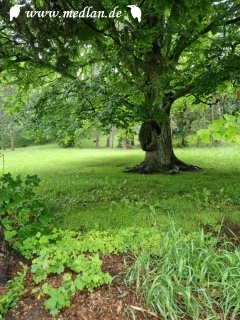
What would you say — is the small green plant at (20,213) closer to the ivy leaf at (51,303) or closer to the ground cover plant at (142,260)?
the ground cover plant at (142,260)

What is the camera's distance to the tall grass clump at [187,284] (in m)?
2.06

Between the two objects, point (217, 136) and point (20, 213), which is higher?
point (217, 136)

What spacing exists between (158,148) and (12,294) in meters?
7.21

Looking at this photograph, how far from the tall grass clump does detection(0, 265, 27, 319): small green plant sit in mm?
988

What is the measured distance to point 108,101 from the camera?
685 cm

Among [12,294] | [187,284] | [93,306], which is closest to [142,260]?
[187,284]

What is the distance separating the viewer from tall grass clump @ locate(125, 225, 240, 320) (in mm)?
2057

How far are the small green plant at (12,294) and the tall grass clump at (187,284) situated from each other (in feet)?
3.24

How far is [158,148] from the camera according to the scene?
→ 8.84m

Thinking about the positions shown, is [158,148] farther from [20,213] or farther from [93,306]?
[93,306]

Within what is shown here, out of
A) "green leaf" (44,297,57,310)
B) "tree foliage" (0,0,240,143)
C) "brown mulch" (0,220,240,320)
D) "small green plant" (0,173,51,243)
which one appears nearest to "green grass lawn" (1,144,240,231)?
"small green plant" (0,173,51,243)

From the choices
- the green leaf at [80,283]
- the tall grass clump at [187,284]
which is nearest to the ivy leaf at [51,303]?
the green leaf at [80,283]

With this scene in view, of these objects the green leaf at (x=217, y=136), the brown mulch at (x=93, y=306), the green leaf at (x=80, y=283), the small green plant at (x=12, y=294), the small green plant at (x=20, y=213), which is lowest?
the brown mulch at (x=93, y=306)

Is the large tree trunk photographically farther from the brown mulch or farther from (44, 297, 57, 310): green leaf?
(44, 297, 57, 310): green leaf
